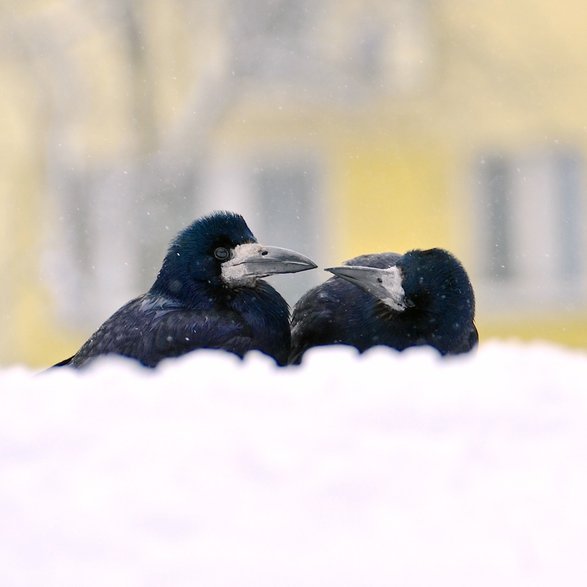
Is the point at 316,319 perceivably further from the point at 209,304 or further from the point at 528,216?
the point at 528,216

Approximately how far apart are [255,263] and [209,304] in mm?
142

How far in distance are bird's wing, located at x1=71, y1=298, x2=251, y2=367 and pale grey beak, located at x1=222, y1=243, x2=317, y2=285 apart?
0.30 ft

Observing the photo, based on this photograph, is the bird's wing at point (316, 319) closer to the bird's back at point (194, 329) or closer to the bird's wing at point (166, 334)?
the bird's back at point (194, 329)

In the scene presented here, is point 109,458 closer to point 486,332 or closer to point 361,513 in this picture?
point 361,513

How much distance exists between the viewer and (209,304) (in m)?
2.94

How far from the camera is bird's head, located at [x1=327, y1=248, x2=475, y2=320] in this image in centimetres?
279

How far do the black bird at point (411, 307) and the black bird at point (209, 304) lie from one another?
14 centimetres

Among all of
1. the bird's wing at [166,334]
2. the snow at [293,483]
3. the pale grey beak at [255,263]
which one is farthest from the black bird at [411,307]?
the snow at [293,483]

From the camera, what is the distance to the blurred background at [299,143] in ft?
31.9

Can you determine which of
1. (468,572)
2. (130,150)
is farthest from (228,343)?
(130,150)

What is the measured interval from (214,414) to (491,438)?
0.90 ft

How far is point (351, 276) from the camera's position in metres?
2.85

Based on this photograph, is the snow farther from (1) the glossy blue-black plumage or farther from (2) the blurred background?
(2) the blurred background

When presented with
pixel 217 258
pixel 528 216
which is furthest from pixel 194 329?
pixel 528 216
